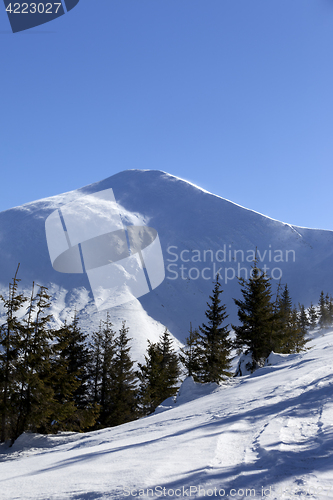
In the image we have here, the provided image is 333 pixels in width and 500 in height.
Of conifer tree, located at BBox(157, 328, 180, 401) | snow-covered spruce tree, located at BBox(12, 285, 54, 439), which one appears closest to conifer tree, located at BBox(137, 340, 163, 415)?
conifer tree, located at BBox(157, 328, 180, 401)

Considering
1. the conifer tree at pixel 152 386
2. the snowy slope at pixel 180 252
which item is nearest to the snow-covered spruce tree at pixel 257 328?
the conifer tree at pixel 152 386

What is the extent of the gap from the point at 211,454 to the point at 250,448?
571mm

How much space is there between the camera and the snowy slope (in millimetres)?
87500

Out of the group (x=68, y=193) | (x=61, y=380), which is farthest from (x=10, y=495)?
(x=68, y=193)

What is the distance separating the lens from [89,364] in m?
31.0

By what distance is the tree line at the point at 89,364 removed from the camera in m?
17.3

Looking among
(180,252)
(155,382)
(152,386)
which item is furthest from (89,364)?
(180,252)

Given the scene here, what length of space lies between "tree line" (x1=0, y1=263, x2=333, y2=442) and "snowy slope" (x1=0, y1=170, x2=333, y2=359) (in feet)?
87.9

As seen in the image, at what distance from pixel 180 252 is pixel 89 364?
96.0m

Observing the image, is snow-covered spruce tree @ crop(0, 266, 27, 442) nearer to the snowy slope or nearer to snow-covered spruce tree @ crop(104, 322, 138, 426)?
snow-covered spruce tree @ crop(104, 322, 138, 426)

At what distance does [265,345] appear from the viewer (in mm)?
24719

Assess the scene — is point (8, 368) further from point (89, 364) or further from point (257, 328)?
point (257, 328)

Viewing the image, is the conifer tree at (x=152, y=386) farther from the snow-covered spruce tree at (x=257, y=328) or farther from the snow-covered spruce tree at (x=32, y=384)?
the snow-covered spruce tree at (x=32, y=384)

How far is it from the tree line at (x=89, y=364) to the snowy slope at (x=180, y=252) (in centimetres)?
2678
